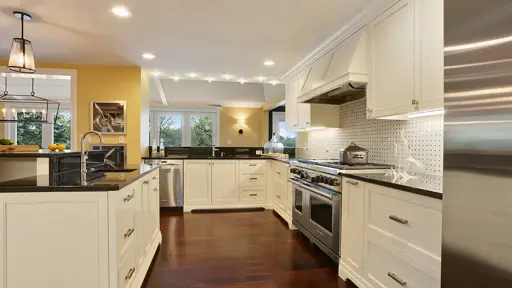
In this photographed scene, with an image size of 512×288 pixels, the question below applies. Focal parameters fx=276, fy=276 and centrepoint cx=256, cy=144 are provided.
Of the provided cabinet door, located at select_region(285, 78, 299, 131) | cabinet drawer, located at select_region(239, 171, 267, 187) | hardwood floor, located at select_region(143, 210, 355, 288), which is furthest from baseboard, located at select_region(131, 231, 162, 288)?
cabinet door, located at select_region(285, 78, 299, 131)

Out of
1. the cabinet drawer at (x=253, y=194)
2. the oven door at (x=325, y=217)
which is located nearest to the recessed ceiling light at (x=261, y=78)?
the cabinet drawer at (x=253, y=194)

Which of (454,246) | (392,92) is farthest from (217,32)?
(454,246)

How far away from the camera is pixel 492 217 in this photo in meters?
0.69

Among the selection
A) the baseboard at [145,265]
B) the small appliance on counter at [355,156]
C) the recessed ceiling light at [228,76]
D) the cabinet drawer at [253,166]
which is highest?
the recessed ceiling light at [228,76]

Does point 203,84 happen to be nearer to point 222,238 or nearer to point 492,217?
point 222,238

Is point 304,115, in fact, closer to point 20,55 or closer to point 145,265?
point 145,265

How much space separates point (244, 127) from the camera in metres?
7.89

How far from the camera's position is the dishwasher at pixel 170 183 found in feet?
15.0

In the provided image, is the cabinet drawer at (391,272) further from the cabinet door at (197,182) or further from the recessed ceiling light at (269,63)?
the cabinet door at (197,182)

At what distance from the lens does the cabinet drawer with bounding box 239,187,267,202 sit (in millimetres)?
4750

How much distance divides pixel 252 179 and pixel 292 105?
145 cm

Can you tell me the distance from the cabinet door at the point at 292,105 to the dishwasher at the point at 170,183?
6.27ft

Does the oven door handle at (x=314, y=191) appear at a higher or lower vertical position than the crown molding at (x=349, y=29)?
lower

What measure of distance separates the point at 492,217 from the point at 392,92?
5.36 feet
